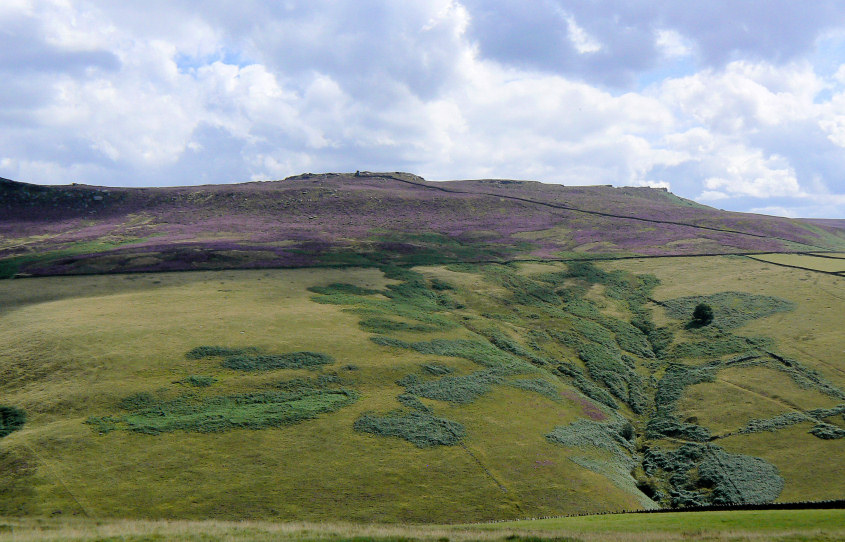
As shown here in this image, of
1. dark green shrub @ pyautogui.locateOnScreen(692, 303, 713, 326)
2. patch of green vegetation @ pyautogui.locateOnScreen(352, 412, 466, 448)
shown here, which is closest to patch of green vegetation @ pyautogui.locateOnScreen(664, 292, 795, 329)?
dark green shrub @ pyautogui.locateOnScreen(692, 303, 713, 326)

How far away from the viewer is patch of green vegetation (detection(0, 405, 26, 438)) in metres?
32.5

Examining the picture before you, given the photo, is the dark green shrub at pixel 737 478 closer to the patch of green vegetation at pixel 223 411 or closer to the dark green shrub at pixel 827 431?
the dark green shrub at pixel 827 431

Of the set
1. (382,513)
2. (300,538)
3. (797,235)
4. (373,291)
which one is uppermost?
(797,235)

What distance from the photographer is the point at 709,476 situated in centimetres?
3703

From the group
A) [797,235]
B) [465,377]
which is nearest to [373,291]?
[465,377]

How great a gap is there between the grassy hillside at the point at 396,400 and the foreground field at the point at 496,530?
3560 millimetres

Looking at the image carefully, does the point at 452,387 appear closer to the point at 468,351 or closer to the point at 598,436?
the point at 468,351

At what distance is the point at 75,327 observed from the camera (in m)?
46.6

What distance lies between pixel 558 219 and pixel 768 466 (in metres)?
88.7

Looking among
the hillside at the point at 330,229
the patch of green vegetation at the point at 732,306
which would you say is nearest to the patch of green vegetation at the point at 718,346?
the patch of green vegetation at the point at 732,306

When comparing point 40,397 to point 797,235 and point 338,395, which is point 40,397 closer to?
point 338,395

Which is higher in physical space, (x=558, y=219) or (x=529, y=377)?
(x=558, y=219)

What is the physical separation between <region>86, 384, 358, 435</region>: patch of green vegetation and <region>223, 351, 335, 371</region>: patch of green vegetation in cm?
367

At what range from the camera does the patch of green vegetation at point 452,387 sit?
42.7 metres
